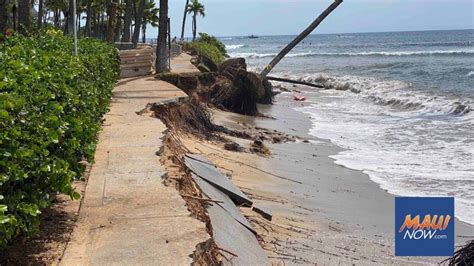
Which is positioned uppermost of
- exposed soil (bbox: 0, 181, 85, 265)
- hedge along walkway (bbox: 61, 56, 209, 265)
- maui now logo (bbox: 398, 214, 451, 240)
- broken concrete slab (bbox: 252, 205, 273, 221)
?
maui now logo (bbox: 398, 214, 451, 240)

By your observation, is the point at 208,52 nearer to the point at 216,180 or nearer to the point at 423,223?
the point at 216,180

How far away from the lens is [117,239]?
15.5 feet

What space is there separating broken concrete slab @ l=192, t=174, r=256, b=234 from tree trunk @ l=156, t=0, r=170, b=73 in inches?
482

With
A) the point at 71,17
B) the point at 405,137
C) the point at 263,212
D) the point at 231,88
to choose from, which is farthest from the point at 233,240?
the point at 231,88

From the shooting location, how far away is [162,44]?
19.7 m

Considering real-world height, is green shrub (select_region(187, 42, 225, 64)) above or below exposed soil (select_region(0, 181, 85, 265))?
above

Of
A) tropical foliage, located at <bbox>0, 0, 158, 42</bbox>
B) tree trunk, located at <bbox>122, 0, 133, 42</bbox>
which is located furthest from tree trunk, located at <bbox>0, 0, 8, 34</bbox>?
tree trunk, located at <bbox>122, 0, 133, 42</bbox>

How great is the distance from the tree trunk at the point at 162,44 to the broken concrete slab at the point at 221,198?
1225 cm

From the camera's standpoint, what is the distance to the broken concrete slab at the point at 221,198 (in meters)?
6.82

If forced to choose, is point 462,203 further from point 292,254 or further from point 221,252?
point 221,252

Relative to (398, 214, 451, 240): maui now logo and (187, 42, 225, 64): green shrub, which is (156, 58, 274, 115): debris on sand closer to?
(187, 42, 225, 64): green shrub

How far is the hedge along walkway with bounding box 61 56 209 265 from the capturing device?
4.42 metres

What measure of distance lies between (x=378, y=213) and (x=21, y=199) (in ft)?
21.4

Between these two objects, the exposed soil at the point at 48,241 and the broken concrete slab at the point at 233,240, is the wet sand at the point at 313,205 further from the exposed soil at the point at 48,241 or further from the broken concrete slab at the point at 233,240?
the exposed soil at the point at 48,241
